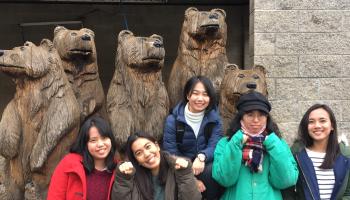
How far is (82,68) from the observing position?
4.65 metres

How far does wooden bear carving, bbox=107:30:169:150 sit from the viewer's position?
4336mm

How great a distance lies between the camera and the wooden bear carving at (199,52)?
193 inches

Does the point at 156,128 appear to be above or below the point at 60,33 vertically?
below

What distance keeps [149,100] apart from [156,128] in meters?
0.28

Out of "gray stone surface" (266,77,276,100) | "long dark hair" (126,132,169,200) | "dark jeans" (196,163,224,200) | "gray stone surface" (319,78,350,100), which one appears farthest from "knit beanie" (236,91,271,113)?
"gray stone surface" (319,78,350,100)

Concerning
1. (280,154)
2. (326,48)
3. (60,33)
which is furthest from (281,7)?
(280,154)

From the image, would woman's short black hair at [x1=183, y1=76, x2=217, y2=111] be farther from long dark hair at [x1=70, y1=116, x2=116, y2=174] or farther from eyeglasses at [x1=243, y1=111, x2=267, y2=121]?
long dark hair at [x1=70, y1=116, x2=116, y2=174]

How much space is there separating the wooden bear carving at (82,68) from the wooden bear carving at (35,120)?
33cm

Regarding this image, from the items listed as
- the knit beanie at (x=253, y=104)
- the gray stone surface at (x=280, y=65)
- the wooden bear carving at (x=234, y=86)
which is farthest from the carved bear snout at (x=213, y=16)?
the knit beanie at (x=253, y=104)

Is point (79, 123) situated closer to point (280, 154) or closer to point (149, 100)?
point (149, 100)

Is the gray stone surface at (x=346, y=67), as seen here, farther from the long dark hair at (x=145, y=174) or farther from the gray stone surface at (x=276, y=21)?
the long dark hair at (x=145, y=174)

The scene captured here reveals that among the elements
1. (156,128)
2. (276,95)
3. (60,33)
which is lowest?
(156,128)

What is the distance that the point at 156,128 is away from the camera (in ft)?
14.4

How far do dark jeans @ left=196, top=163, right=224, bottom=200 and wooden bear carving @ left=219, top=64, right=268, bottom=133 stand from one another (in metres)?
0.92
